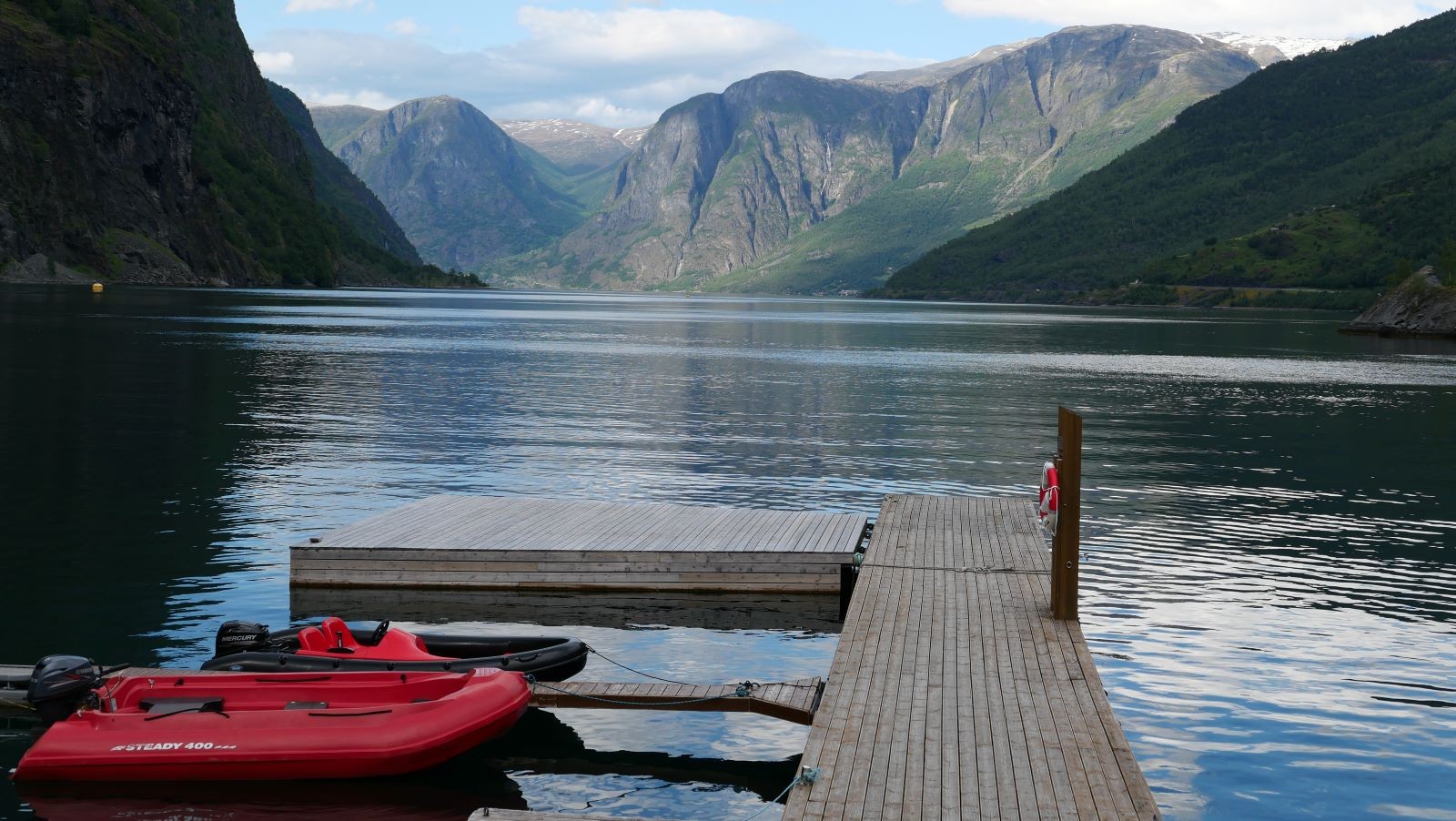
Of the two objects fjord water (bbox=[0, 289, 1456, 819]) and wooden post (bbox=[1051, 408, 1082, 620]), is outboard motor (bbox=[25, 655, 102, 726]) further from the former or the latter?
wooden post (bbox=[1051, 408, 1082, 620])

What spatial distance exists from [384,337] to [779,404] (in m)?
53.9

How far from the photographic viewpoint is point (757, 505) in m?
30.5

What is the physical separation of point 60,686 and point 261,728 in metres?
2.60

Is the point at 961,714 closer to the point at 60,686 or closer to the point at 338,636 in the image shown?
the point at 338,636

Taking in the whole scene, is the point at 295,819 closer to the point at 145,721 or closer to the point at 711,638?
the point at 145,721

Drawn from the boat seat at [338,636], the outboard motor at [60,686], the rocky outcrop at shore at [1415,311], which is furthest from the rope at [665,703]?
the rocky outcrop at shore at [1415,311]

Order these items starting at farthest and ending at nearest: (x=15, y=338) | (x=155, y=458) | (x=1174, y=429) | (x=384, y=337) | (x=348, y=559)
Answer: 1. (x=384, y=337)
2. (x=15, y=338)
3. (x=1174, y=429)
4. (x=155, y=458)
5. (x=348, y=559)

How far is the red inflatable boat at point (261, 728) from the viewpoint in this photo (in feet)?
42.9

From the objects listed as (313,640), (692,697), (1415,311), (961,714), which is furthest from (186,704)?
(1415,311)

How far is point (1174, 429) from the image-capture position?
49281 millimetres

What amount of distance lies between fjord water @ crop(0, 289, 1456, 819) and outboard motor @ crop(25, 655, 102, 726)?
0.74 meters

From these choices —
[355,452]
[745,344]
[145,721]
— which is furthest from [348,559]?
[745,344]

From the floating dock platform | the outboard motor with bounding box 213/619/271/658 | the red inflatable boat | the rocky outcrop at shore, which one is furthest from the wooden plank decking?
the rocky outcrop at shore

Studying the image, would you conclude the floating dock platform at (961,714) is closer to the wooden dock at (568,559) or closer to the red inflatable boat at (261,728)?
the wooden dock at (568,559)
